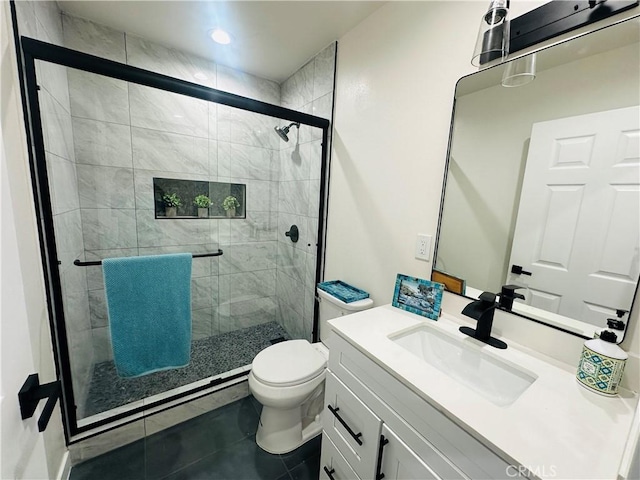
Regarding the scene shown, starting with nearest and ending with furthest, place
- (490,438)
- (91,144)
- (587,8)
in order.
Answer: (490,438), (587,8), (91,144)

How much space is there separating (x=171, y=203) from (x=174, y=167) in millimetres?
284

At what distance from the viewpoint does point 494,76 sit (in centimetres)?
102

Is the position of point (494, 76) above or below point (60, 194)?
above

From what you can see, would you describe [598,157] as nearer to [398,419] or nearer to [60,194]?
[398,419]

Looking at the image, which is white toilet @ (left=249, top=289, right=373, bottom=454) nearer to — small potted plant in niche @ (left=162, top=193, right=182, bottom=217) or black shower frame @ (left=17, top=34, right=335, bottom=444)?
black shower frame @ (left=17, top=34, right=335, bottom=444)

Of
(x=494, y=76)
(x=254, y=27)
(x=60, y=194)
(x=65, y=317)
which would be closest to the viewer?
(x=494, y=76)

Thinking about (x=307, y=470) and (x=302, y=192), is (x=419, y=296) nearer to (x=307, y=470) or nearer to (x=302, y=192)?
(x=307, y=470)

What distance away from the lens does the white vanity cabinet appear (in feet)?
2.11

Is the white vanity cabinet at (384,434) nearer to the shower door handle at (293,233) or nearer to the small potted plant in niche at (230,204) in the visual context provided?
the shower door handle at (293,233)

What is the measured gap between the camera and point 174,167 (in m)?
2.04

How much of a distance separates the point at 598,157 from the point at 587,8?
0.46 m

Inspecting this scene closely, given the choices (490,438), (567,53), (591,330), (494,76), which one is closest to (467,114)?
(494,76)

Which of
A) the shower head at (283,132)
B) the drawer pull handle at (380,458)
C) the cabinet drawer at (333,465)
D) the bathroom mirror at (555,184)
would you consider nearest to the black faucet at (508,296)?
the bathroom mirror at (555,184)

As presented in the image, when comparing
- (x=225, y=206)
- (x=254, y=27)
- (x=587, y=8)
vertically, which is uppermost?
(x=254, y=27)
